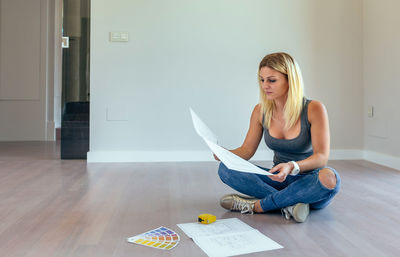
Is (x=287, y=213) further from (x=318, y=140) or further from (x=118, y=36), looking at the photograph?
(x=118, y=36)

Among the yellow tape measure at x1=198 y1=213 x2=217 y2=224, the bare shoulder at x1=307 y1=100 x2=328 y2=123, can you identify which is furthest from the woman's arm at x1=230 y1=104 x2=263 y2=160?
the yellow tape measure at x1=198 y1=213 x2=217 y2=224

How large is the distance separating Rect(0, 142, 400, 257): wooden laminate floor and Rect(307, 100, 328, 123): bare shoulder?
468 mm

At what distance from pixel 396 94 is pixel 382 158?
0.60 meters

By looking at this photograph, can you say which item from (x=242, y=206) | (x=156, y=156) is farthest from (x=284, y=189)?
(x=156, y=156)

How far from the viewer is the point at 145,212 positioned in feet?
5.96

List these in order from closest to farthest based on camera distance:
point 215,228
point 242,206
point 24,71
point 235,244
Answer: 1. point 235,244
2. point 215,228
3. point 242,206
4. point 24,71

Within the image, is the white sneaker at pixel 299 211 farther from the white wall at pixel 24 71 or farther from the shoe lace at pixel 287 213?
the white wall at pixel 24 71

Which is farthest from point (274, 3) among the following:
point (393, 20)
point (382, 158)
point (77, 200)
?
point (77, 200)

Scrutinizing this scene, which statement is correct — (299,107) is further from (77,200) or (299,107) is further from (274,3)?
(274,3)

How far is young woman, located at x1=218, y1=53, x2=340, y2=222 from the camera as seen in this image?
159cm

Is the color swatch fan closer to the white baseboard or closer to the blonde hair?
the blonde hair

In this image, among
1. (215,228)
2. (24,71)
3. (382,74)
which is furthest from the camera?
(24,71)

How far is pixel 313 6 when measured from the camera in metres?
3.70

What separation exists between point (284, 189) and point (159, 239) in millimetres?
603
